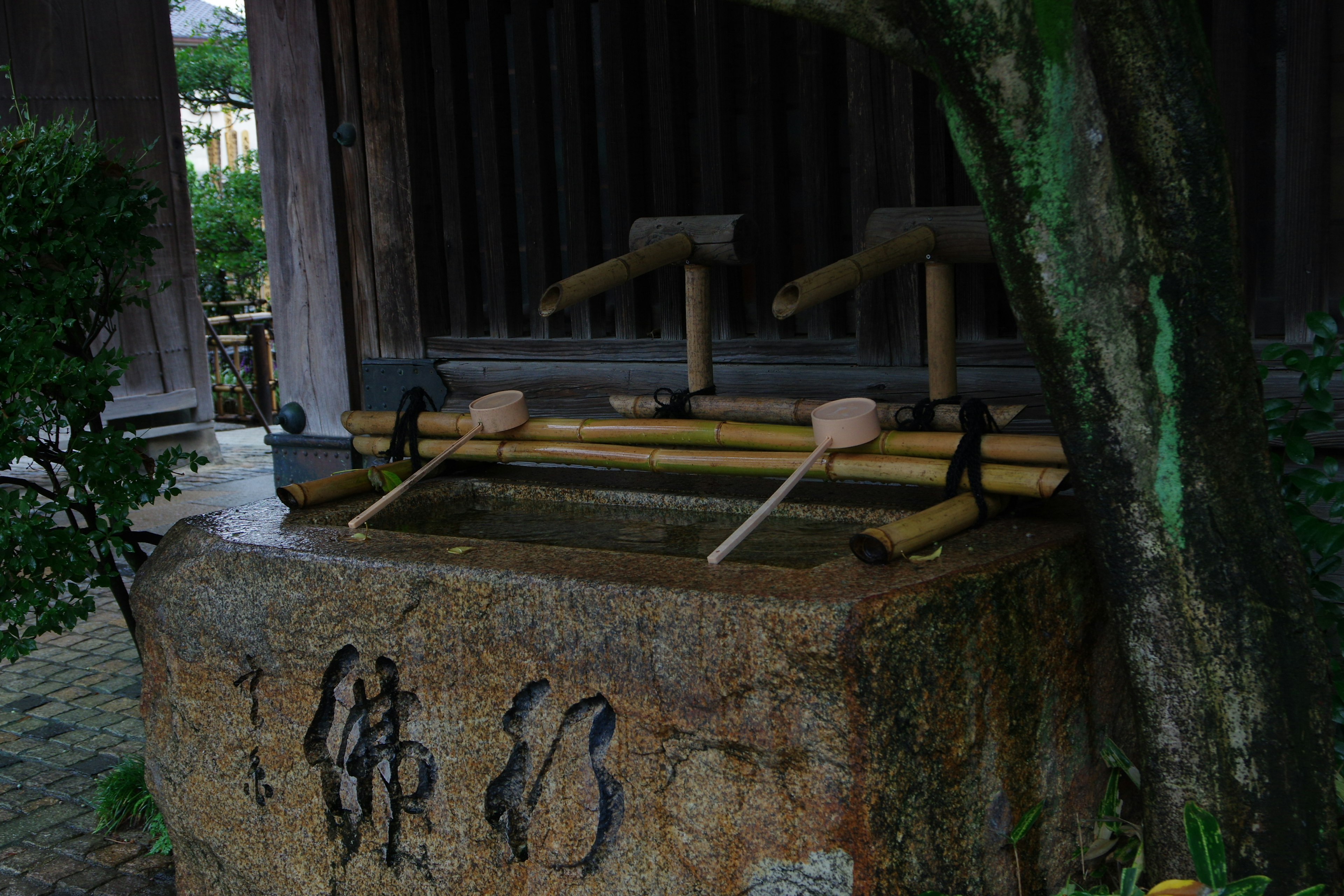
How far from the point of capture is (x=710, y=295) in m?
3.31

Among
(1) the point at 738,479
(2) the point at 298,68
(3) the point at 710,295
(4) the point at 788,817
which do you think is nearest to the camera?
(4) the point at 788,817

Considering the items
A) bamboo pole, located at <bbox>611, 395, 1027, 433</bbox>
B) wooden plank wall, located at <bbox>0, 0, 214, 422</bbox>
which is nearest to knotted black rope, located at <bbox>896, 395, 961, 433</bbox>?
bamboo pole, located at <bbox>611, 395, 1027, 433</bbox>

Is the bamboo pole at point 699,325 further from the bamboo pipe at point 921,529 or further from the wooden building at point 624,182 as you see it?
the bamboo pipe at point 921,529

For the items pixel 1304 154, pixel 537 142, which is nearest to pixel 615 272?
pixel 537 142

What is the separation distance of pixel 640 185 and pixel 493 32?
0.76 m

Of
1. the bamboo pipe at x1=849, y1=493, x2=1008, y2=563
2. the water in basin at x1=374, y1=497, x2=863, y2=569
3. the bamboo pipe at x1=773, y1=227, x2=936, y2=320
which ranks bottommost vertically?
the water in basin at x1=374, y1=497, x2=863, y2=569

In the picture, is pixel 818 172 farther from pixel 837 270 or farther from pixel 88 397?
pixel 88 397

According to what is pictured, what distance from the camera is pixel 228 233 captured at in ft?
45.2

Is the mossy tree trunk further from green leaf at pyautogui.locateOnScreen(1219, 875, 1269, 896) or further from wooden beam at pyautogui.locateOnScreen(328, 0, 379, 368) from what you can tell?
wooden beam at pyautogui.locateOnScreen(328, 0, 379, 368)

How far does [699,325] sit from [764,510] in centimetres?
94

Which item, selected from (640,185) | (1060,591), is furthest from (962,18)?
(640,185)

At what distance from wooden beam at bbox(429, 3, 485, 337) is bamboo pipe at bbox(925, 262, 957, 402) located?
1.90m

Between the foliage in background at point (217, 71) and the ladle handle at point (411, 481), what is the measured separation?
12508mm

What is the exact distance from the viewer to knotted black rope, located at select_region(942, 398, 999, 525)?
241cm
